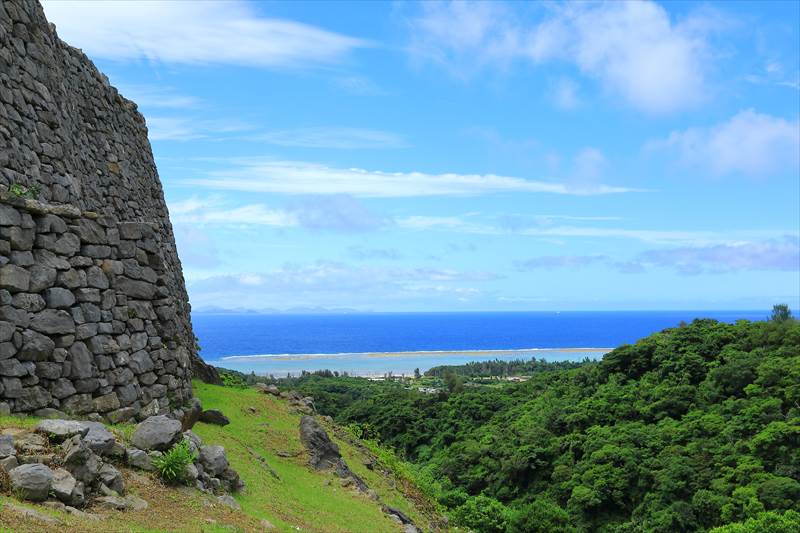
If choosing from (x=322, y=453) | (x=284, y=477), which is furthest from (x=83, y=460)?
(x=322, y=453)

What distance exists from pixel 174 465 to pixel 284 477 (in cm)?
583

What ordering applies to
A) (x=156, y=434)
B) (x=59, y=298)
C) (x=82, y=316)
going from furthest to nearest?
1. (x=82, y=316)
2. (x=59, y=298)
3. (x=156, y=434)

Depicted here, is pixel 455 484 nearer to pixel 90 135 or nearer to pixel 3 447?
pixel 90 135

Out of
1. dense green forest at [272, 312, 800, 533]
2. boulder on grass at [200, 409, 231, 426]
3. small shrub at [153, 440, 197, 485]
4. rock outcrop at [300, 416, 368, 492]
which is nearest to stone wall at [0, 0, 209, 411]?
small shrub at [153, 440, 197, 485]

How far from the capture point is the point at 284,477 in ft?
49.5

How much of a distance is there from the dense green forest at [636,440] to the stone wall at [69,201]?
1549cm

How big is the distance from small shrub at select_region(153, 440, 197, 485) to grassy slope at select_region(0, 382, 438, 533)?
0.18 metres

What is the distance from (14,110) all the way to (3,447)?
832 cm

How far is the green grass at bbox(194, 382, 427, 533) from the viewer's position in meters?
11.9

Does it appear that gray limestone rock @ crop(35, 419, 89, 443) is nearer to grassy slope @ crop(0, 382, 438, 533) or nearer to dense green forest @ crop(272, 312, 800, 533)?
grassy slope @ crop(0, 382, 438, 533)

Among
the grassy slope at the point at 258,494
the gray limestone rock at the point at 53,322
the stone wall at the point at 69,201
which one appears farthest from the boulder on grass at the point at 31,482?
the gray limestone rock at the point at 53,322

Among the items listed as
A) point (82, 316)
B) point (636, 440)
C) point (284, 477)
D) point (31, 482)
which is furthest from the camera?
point (636, 440)

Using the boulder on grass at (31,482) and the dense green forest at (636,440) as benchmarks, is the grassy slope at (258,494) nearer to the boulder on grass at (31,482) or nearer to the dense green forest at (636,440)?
the boulder on grass at (31,482)

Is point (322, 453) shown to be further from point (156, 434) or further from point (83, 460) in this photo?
point (83, 460)
